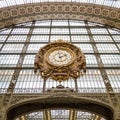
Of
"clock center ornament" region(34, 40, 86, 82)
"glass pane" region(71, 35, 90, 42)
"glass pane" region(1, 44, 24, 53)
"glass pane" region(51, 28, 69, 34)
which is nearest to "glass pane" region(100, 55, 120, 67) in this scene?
"clock center ornament" region(34, 40, 86, 82)

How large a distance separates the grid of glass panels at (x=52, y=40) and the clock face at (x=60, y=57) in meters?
1.50

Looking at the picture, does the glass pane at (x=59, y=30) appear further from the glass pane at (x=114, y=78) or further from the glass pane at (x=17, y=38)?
the glass pane at (x=114, y=78)

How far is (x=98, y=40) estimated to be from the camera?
79.2ft

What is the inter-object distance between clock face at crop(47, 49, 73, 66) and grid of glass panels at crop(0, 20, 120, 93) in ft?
4.93

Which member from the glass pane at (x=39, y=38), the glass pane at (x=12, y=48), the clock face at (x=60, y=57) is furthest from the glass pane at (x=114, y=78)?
the glass pane at (x=12, y=48)

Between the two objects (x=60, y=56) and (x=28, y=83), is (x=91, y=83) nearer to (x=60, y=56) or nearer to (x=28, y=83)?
(x=60, y=56)

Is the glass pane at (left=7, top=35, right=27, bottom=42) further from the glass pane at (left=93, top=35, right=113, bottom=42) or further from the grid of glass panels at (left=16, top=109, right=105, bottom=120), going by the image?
the grid of glass panels at (left=16, top=109, right=105, bottom=120)

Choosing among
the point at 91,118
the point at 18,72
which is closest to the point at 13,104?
the point at 18,72

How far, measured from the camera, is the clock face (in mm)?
18406

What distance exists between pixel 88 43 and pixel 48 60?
19.8ft

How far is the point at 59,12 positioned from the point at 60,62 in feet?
39.6

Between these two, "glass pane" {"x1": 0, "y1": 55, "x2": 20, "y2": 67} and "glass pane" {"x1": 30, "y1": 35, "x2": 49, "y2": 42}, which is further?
"glass pane" {"x1": 30, "y1": 35, "x2": 49, "y2": 42}

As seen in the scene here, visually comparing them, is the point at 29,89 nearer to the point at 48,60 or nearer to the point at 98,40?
the point at 48,60

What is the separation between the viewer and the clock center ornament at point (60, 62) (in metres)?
17.7
